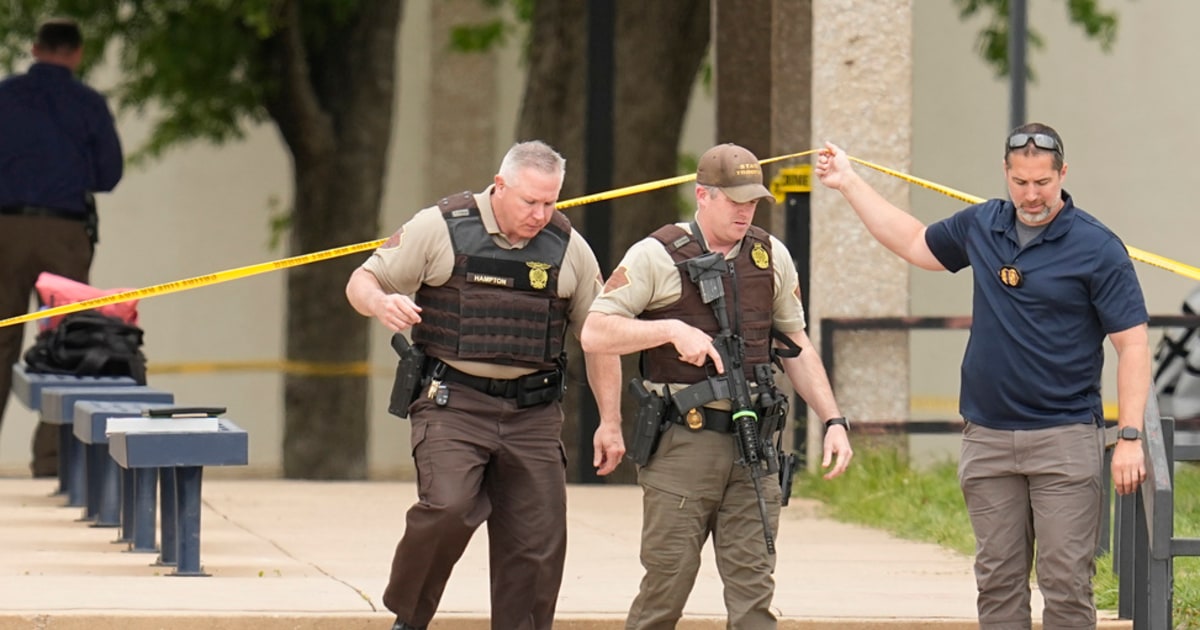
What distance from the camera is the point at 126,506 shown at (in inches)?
352

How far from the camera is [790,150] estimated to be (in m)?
12.4

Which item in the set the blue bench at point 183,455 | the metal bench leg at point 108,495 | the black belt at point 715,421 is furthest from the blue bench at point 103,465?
the black belt at point 715,421

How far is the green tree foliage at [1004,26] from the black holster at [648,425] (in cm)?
994

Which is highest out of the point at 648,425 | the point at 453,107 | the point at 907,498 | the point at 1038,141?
the point at 453,107

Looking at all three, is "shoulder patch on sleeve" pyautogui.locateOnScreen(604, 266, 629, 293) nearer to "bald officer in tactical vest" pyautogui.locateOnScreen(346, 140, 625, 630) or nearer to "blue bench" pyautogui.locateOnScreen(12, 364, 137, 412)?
"bald officer in tactical vest" pyautogui.locateOnScreen(346, 140, 625, 630)

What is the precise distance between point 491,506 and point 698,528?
770mm

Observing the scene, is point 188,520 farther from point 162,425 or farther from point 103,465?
point 103,465

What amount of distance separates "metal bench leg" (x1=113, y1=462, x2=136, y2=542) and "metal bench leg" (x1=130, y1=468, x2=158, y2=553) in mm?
175

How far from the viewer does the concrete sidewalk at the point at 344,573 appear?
7.02 m

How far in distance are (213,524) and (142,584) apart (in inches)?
90.0

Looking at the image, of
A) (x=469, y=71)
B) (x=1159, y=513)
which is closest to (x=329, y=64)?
(x=469, y=71)

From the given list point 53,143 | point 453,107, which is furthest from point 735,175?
point 453,107

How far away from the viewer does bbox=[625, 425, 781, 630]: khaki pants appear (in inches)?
255

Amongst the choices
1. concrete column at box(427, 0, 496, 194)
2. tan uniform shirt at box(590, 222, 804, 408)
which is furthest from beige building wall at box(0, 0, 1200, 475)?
tan uniform shirt at box(590, 222, 804, 408)
